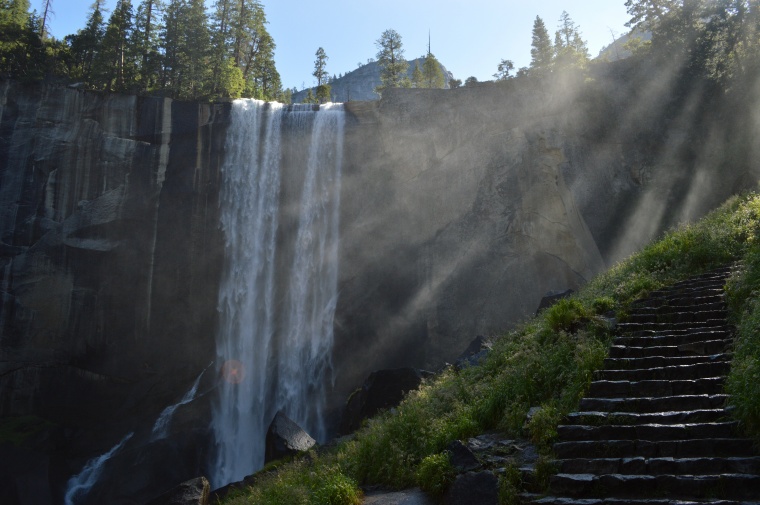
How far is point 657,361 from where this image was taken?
9750mm

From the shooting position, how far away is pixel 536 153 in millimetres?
29047

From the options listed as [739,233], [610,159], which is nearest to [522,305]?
[610,159]

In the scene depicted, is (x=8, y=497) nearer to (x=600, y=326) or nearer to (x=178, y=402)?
(x=178, y=402)

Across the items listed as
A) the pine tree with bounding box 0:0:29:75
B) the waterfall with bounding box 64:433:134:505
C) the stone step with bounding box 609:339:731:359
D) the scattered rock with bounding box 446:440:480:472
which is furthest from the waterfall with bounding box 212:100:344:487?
the stone step with bounding box 609:339:731:359

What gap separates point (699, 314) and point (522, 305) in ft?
50.7

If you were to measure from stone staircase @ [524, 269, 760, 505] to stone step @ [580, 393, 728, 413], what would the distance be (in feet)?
0.04

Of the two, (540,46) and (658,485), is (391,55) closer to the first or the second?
(540,46)

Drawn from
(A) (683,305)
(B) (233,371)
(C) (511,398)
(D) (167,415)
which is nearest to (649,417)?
(C) (511,398)

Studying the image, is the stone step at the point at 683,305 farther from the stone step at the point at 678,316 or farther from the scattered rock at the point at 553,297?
the scattered rock at the point at 553,297

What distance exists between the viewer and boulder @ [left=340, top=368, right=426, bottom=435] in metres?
19.0

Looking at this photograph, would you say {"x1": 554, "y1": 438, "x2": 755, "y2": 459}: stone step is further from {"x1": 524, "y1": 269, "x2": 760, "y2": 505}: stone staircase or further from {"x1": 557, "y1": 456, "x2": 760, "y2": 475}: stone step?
{"x1": 557, "y1": 456, "x2": 760, "y2": 475}: stone step

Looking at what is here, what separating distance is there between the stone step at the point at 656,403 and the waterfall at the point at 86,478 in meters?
23.7

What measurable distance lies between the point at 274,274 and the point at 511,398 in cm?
2041

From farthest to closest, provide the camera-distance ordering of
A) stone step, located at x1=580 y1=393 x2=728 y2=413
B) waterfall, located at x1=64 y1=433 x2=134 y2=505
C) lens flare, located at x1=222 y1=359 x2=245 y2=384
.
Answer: lens flare, located at x1=222 y1=359 x2=245 y2=384, waterfall, located at x1=64 y1=433 x2=134 y2=505, stone step, located at x1=580 y1=393 x2=728 y2=413
